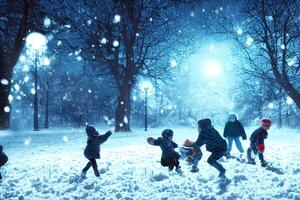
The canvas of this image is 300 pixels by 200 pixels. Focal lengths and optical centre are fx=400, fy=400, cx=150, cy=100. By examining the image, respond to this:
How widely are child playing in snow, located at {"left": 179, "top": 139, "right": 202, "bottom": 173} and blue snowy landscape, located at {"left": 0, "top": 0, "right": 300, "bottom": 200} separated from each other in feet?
0.09

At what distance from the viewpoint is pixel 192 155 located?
35.3 feet

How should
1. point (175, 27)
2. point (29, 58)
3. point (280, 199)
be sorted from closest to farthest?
1. point (280, 199)
2. point (175, 27)
3. point (29, 58)

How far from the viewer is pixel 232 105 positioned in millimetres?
54812

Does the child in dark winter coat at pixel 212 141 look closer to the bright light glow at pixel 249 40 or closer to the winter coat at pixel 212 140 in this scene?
the winter coat at pixel 212 140

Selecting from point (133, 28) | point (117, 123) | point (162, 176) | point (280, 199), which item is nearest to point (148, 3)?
point (133, 28)

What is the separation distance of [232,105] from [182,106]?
7.48 m

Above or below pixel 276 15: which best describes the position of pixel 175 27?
above

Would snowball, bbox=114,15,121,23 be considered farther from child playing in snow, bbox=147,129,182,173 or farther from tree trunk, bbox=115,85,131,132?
child playing in snow, bbox=147,129,182,173

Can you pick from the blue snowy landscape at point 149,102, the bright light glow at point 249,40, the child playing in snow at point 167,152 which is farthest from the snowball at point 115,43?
the child playing in snow at point 167,152

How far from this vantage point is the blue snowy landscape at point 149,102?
28.0 feet

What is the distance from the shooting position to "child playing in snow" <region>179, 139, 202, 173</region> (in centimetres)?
1002

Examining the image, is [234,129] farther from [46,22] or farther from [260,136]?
Answer: [46,22]

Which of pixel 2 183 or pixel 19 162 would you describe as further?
pixel 19 162

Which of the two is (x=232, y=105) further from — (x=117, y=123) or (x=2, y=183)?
(x=2, y=183)
